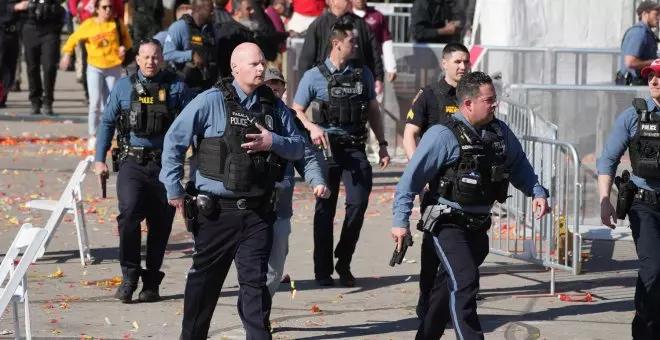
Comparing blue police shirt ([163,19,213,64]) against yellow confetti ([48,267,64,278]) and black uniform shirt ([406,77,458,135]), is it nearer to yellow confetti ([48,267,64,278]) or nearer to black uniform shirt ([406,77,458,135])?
yellow confetti ([48,267,64,278])

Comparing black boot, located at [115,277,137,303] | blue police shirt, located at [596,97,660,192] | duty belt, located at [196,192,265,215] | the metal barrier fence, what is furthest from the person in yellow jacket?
blue police shirt, located at [596,97,660,192]

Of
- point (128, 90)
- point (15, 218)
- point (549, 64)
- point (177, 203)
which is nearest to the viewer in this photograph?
point (177, 203)

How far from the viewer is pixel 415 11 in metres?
17.1

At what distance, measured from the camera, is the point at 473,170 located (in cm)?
719

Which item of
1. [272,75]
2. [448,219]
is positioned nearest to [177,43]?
[272,75]

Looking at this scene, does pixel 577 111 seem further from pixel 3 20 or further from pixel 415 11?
pixel 3 20

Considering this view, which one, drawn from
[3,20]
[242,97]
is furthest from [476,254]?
[3,20]

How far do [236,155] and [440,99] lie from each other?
7.62 ft

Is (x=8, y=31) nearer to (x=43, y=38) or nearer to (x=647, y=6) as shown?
(x=43, y=38)

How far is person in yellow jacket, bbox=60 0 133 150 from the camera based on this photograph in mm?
15578

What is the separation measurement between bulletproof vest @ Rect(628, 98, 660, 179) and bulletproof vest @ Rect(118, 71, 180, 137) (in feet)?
10.6

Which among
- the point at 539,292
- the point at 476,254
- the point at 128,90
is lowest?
the point at 539,292

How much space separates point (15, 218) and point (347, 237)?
3860 mm

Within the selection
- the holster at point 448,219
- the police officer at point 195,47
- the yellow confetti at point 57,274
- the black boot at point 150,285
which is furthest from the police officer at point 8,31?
the holster at point 448,219
